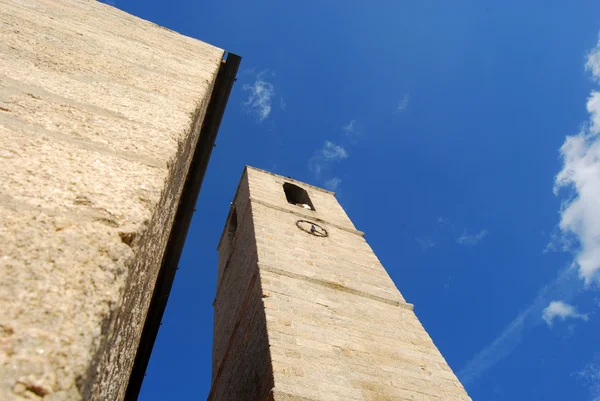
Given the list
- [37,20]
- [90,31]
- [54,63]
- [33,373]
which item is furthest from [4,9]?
[33,373]

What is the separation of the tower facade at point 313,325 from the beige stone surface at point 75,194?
2.81m

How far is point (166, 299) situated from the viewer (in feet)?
11.3

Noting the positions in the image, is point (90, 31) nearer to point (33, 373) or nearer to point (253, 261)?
point (33, 373)

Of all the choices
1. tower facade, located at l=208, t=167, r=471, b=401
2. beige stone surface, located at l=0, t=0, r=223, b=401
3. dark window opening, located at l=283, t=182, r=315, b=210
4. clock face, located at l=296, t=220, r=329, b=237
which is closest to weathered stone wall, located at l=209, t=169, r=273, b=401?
tower facade, located at l=208, t=167, r=471, b=401

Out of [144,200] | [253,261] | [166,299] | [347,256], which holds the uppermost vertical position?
[347,256]

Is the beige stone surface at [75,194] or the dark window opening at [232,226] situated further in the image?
the dark window opening at [232,226]

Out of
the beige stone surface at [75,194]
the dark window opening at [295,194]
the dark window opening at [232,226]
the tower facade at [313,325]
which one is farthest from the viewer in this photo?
the dark window opening at [295,194]

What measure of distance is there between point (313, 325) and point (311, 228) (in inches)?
138

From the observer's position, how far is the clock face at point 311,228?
8.05 metres

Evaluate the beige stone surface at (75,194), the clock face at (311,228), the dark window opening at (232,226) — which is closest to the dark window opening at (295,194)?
the dark window opening at (232,226)

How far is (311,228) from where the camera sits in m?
8.23

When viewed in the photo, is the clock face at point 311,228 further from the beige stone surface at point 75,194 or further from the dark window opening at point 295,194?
the beige stone surface at point 75,194

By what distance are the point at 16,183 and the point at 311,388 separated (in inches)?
134

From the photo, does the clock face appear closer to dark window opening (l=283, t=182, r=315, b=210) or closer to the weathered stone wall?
the weathered stone wall
